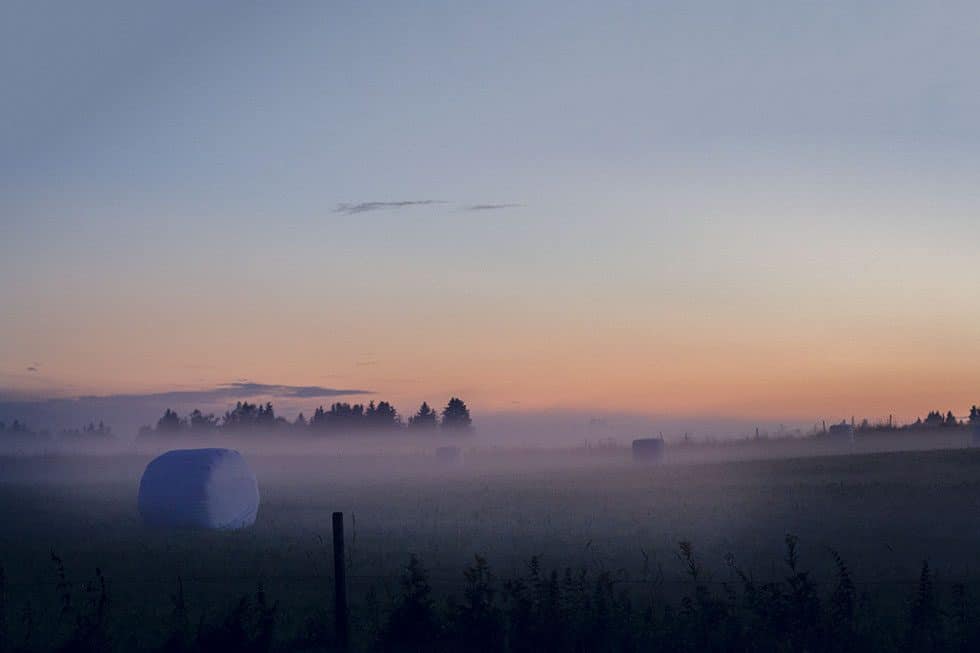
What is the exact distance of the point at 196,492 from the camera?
3547 cm

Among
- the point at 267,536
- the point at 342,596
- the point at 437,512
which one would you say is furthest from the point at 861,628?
the point at 437,512

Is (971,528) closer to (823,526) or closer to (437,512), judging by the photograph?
(823,526)

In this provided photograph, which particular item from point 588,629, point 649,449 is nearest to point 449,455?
point 649,449

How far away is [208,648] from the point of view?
1118 cm

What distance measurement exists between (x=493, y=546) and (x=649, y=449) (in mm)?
55773

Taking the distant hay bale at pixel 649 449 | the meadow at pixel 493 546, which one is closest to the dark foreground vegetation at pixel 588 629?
the meadow at pixel 493 546

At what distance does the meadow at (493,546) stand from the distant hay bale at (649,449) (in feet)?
72.4

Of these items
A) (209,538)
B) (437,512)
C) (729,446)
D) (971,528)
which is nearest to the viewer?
(971,528)

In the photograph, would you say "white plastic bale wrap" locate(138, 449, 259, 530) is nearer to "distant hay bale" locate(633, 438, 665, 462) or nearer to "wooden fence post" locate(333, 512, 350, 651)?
"wooden fence post" locate(333, 512, 350, 651)

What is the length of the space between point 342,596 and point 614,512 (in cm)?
2405

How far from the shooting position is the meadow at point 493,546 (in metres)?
14.5

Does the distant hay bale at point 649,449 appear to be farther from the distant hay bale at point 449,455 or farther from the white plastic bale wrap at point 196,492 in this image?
the white plastic bale wrap at point 196,492

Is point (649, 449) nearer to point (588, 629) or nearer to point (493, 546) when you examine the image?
point (493, 546)

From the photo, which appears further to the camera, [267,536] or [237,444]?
[237,444]
